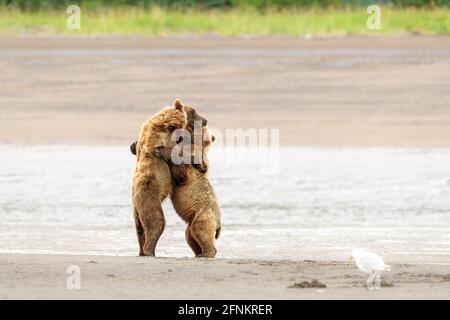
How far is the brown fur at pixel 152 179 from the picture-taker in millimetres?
9258

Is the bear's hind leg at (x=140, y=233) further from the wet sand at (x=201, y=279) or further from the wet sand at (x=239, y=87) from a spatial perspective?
the wet sand at (x=239, y=87)

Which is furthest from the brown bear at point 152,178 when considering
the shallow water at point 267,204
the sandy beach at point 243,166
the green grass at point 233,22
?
the green grass at point 233,22

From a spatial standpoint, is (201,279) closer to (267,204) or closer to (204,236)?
(204,236)

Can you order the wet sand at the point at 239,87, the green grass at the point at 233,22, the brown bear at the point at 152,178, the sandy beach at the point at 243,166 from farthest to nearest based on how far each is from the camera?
the green grass at the point at 233,22
the wet sand at the point at 239,87
the brown bear at the point at 152,178
the sandy beach at the point at 243,166

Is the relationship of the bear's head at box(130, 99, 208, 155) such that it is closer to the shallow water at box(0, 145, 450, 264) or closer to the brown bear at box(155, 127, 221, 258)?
the brown bear at box(155, 127, 221, 258)

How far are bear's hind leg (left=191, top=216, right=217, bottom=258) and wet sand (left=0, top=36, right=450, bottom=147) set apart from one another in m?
8.21

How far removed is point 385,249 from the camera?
10.7 meters

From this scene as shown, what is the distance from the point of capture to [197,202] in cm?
934

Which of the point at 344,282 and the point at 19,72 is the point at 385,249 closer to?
the point at 344,282

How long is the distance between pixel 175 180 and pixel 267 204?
417 centimetres

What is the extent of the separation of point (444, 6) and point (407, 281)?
81.3 feet

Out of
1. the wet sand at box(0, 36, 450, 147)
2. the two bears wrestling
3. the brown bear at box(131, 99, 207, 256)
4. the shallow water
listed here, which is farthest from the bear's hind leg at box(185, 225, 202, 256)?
the wet sand at box(0, 36, 450, 147)

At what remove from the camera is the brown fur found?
30.4 ft
